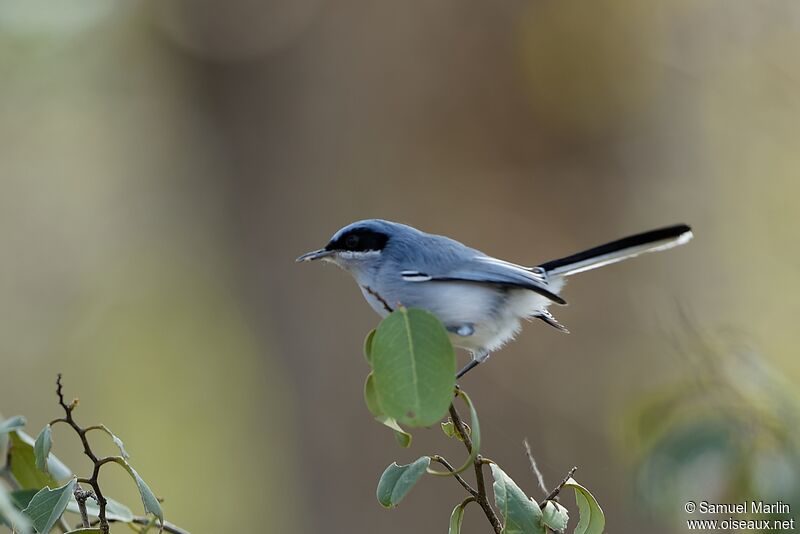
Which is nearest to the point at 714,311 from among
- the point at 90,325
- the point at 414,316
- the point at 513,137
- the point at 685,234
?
the point at 513,137

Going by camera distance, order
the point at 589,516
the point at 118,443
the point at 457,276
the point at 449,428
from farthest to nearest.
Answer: the point at 457,276
the point at 449,428
the point at 589,516
the point at 118,443

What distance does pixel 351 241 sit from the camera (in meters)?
2.53

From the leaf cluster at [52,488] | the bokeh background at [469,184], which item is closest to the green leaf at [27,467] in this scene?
the leaf cluster at [52,488]

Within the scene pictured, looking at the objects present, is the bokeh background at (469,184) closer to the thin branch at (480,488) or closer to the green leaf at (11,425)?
the thin branch at (480,488)

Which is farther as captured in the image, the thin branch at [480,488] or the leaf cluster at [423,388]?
the thin branch at [480,488]

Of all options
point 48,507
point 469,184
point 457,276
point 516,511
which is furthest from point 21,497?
point 469,184

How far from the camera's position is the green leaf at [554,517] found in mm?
1635

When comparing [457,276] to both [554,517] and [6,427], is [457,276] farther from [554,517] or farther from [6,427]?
[6,427]

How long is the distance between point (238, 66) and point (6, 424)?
4704 mm

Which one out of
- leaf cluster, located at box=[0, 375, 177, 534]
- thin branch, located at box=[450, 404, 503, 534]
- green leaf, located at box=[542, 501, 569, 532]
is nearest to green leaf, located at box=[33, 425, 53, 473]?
leaf cluster, located at box=[0, 375, 177, 534]

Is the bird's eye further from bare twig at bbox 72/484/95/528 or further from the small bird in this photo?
bare twig at bbox 72/484/95/528

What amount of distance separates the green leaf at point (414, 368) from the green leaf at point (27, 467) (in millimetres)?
895

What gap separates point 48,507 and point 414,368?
0.72m

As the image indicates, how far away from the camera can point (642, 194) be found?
20.8 feet
